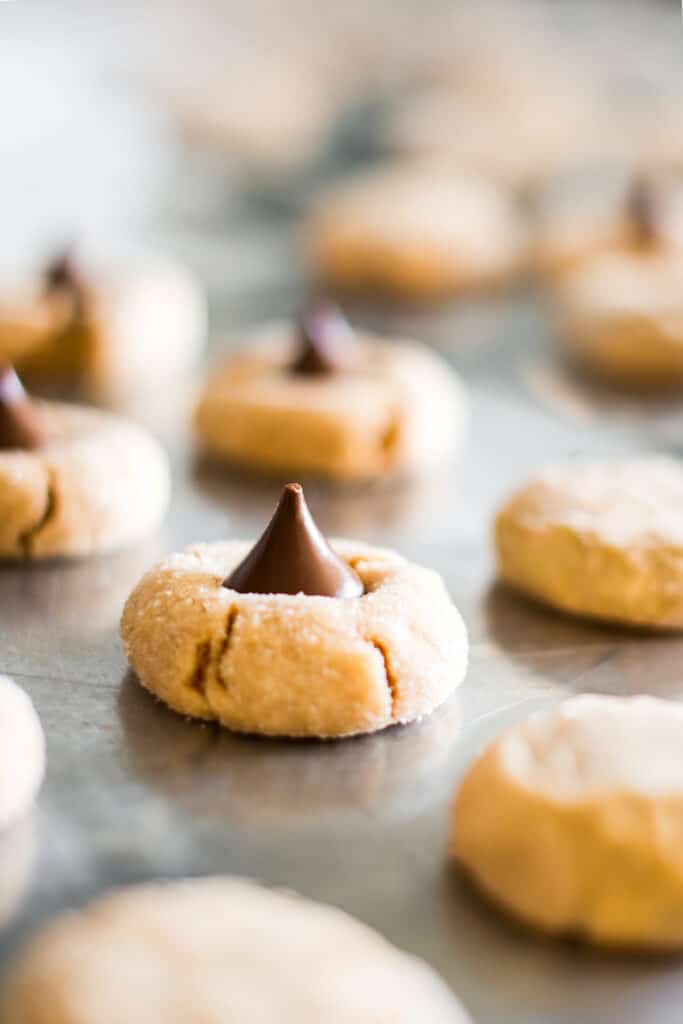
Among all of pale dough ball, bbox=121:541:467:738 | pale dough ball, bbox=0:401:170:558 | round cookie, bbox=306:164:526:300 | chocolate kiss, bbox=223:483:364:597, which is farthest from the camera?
round cookie, bbox=306:164:526:300

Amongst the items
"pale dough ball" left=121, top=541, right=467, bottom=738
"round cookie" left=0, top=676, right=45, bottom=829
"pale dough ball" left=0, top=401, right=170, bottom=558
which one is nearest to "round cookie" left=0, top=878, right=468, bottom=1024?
"round cookie" left=0, top=676, right=45, bottom=829

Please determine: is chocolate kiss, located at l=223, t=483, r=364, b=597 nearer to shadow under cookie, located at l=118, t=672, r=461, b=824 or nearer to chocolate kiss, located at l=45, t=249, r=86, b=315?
shadow under cookie, located at l=118, t=672, r=461, b=824

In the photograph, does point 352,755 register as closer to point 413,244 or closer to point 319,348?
point 319,348

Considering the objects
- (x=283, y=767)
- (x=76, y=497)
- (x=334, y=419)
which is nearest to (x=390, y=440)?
(x=334, y=419)

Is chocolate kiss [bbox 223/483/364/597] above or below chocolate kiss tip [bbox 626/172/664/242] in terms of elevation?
below

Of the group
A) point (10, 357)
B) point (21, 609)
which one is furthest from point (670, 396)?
point (21, 609)

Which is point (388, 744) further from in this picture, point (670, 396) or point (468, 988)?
point (670, 396)

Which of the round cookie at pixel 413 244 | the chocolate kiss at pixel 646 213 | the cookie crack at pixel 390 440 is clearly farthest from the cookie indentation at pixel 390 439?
the chocolate kiss at pixel 646 213
